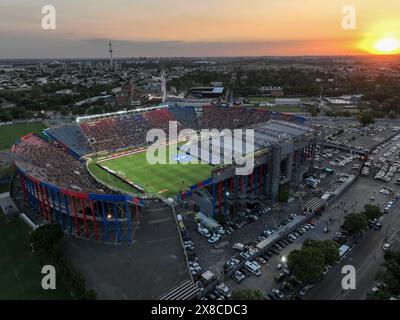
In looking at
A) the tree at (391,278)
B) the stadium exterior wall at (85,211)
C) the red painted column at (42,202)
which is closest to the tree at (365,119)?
the tree at (391,278)

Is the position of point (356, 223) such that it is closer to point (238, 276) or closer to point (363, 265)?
point (363, 265)

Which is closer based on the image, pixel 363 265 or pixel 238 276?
pixel 238 276

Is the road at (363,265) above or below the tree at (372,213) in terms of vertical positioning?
below

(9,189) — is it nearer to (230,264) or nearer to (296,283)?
(230,264)

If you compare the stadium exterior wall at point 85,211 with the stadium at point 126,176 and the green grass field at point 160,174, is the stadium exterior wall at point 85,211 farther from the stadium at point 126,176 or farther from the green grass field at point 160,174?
the green grass field at point 160,174

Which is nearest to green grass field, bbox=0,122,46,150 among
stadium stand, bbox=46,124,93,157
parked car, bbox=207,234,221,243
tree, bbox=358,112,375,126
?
stadium stand, bbox=46,124,93,157

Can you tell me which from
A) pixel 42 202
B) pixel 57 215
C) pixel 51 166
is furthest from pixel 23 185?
pixel 57 215
